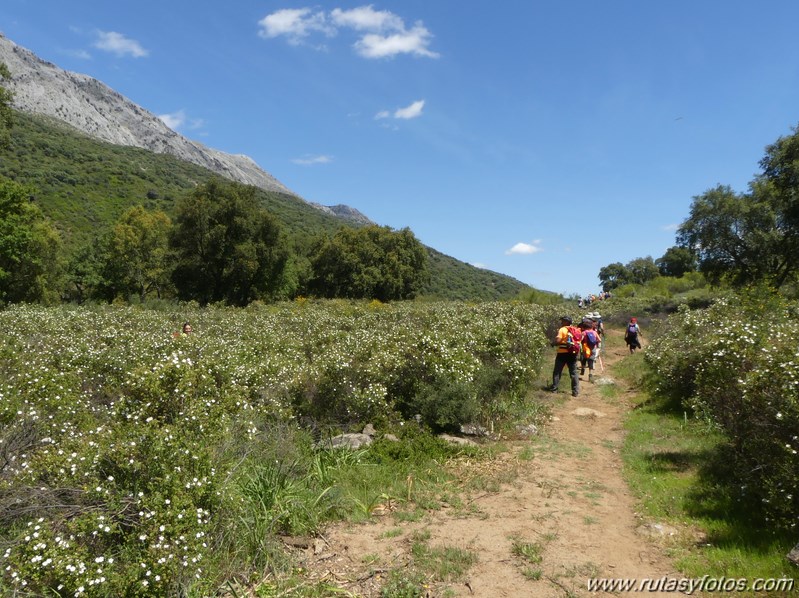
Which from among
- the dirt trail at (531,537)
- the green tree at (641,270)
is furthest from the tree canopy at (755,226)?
the green tree at (641,270)

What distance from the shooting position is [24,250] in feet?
98.2

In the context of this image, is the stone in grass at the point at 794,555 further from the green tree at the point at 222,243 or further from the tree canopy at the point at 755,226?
the green tree at the point at 222,243

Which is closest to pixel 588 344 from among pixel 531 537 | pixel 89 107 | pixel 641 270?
pixel 531 537

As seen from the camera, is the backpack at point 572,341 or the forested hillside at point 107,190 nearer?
the backpack at point 572,341

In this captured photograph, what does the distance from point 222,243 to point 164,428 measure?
110 ft

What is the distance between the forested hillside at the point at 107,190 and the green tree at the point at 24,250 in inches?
374

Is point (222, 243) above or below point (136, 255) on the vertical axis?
above

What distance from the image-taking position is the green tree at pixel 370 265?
148 ft

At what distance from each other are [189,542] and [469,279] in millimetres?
85040

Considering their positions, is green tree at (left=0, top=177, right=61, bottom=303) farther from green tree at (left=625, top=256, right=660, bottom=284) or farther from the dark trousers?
green tree at (left=625, top=256, right=660, bottom=284)

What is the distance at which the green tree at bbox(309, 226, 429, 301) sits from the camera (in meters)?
45.0

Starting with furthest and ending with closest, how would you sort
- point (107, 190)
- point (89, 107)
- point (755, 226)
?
point (89, 107) < point (107, 190) < point (755, 226)

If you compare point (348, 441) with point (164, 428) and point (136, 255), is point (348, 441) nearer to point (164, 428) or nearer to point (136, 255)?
point (164, 428)

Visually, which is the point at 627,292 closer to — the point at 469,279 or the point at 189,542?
the point at 469,279
